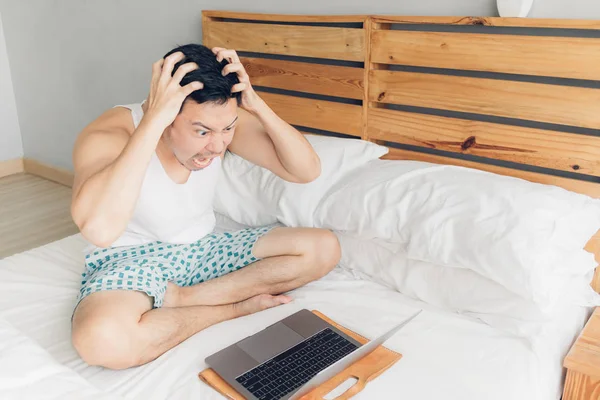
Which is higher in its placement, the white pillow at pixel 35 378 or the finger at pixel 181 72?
the finger at pixel 181 72

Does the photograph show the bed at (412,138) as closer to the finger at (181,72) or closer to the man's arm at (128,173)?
the man's arm at (128,173)

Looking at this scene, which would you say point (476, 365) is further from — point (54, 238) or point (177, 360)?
point (54, 238)

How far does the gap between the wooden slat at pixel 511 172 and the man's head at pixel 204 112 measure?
69 cm

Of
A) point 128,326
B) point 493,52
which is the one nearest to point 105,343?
point 128,326

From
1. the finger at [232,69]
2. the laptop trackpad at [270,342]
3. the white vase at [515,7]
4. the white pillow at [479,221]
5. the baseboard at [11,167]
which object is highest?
the white vase at [515,7]

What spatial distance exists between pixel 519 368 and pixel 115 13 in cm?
251

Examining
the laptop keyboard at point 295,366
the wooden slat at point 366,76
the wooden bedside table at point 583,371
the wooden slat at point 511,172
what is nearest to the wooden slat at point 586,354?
the wooden bedside table at point 583,371

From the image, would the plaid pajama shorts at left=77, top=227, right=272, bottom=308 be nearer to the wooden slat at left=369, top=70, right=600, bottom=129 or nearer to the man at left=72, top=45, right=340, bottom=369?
the man at left=72, top=45, right=340, bottom=369

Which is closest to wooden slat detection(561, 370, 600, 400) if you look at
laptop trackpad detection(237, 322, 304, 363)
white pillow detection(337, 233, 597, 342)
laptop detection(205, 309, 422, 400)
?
white pillow detection(337, 233, 597, 342)

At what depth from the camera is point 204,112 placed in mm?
1371

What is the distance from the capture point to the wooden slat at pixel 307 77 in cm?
197

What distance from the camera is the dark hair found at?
1342 millimetres

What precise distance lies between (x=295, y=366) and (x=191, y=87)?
0.67 meters

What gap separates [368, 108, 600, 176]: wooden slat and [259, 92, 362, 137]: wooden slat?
7cm
